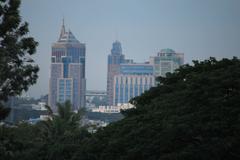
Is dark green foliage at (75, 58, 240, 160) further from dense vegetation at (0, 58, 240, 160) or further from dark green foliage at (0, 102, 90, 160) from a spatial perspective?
dark green foliage at (0, 102, 90, 160)

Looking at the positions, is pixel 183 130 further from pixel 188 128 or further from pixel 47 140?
pixel 47 140

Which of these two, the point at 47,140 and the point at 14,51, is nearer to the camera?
the point at 14,51

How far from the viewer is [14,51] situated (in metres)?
22.4

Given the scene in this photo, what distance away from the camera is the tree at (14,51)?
22.2 m

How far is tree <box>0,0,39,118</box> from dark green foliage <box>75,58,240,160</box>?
3623 mm

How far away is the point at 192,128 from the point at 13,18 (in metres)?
6.69

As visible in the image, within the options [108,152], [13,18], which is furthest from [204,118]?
[13,18]

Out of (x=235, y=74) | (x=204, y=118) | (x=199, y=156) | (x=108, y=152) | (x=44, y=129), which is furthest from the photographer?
(x=44, y=129)

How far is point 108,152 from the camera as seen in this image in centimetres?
2362

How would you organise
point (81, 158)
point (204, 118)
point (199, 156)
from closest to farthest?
1. point (199, 156)
2. point (204, 118)
3. point (81, 158)

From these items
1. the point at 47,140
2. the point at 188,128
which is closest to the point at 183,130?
the point at 188,128

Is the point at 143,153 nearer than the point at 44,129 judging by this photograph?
Yes

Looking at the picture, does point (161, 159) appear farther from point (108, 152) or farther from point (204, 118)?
point (108, 152)

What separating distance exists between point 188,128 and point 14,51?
252 inches
